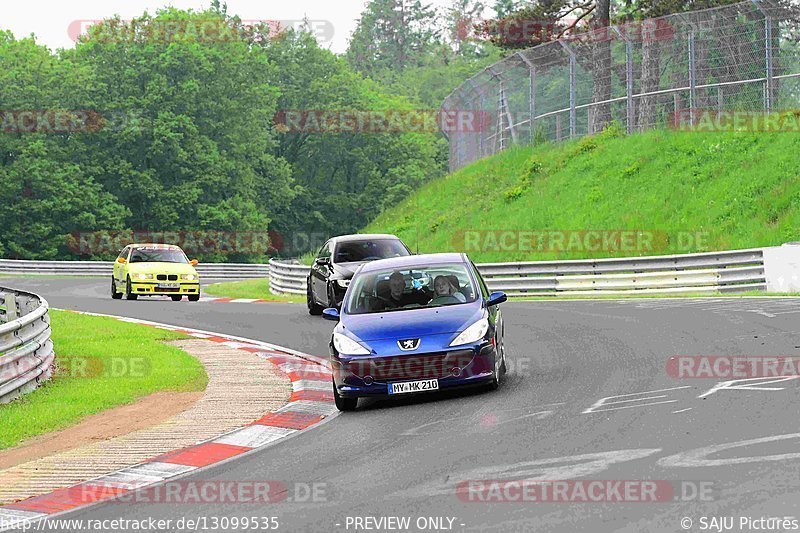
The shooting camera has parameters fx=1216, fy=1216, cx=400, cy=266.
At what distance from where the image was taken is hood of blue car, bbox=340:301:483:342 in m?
12.0

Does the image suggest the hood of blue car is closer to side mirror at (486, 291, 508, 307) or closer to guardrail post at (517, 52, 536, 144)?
side mirror at (486, 291, 508, 307)

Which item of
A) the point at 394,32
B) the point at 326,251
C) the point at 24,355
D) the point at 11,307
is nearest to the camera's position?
the point at 24,355

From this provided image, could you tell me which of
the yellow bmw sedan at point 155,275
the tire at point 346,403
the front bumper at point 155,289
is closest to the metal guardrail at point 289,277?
the yellow bmw sedan at point 155,275

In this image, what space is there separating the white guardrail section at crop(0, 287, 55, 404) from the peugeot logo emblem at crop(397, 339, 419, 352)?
423 centimetres

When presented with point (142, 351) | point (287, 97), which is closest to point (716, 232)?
point (142, 351)

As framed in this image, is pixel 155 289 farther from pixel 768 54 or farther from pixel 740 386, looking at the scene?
pixel 740 386

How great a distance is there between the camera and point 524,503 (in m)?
7.18

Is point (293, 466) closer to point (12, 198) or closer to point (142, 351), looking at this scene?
point (142, 351)

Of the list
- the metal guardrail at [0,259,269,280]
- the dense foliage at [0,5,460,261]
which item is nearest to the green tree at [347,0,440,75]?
the dense foliage at [0,5,460,261]

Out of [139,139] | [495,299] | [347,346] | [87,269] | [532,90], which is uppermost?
[139,139]

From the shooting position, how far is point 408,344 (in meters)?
11.9

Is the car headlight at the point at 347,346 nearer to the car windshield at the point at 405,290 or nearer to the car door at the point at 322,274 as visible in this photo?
the car windshield at the point at 405,290

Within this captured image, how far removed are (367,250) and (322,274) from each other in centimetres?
97

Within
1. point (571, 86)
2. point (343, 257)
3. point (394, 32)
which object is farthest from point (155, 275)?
point (394, 32)
